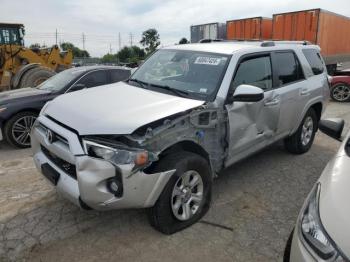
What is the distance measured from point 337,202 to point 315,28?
13.9 meters

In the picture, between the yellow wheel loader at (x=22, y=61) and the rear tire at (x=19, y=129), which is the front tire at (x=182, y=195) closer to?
the rear tire at (x=19, y=129)

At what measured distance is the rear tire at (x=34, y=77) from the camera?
Result: 31.2ft

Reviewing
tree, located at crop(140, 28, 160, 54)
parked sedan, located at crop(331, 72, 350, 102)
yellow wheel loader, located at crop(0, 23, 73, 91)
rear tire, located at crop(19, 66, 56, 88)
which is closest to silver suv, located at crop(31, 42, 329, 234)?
rear tire, located at crop(19, 66, 56, 88)

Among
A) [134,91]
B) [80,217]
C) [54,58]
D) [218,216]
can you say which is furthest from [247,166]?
[54,58]

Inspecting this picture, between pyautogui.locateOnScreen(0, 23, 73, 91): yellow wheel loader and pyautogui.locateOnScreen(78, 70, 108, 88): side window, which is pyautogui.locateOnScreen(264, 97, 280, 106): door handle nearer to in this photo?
pyautogui.locateOnScreen(78, 70, 108, 88): side window

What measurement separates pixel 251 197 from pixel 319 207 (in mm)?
2151

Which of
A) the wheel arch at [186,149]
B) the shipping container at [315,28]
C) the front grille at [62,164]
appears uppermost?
the shipping container at [315,28]

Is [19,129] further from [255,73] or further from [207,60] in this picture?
[255,73]

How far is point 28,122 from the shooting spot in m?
6.20

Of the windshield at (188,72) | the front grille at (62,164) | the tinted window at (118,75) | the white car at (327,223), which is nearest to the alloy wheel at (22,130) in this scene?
the tinted window at (118,75)

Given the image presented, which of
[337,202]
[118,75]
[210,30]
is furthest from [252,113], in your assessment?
[210,30]

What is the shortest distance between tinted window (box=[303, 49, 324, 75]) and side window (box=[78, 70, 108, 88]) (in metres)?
4.08

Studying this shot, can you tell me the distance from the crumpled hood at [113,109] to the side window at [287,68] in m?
1.78

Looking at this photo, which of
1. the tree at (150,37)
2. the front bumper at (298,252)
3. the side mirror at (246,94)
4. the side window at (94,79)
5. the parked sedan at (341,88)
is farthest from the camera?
the tree at (150,37)
